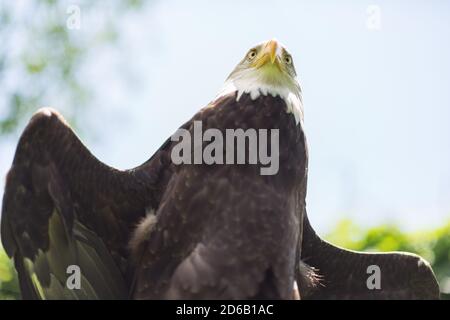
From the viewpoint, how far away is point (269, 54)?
565 centimetres

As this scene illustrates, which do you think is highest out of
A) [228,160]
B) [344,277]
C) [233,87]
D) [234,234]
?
[233,87]

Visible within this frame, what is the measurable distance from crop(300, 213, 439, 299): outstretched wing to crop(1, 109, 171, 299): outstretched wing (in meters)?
1.46

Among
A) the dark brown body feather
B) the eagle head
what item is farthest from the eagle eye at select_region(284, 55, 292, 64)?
the dark brown body feather

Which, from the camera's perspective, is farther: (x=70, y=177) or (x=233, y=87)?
(x=233, y=87)

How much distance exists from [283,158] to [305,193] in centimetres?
34

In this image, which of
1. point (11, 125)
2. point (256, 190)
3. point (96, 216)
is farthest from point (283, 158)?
point (11, 125)

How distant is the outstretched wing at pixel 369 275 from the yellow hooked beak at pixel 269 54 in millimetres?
1430

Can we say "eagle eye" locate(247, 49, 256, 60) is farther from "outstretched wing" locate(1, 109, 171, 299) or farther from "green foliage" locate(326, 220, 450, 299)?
"green foliage" locate(326, 220, 450, 299)

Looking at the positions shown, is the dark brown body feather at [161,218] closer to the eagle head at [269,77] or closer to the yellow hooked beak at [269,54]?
the eagle head at [269,77]

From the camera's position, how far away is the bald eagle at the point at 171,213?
4.93m

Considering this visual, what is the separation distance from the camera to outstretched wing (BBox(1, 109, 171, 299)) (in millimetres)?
5227

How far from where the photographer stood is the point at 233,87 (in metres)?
5.68

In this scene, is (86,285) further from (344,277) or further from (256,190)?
(344,277)
